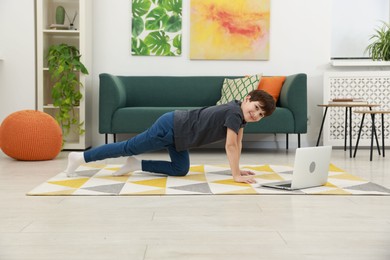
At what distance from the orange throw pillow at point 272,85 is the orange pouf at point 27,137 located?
77.5 inches

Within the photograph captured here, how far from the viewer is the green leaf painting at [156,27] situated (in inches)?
221

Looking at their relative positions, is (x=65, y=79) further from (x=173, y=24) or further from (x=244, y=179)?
(x=244, y=179)

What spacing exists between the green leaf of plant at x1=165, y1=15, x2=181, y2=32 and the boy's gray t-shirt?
247 centimetres

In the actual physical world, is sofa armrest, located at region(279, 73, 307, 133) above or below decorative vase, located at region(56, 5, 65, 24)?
below

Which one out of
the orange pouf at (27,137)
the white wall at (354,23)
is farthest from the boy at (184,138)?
the white wall at (354,23)

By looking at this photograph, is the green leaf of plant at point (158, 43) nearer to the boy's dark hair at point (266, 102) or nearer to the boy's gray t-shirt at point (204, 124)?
the boy's gray t-shirt at point (204, 124)

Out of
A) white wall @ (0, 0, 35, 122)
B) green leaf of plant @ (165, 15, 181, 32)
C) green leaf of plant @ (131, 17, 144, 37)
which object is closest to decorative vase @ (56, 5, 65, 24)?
white wall @ (0, 0, 35, 122)

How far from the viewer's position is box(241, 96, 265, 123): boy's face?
120 inches

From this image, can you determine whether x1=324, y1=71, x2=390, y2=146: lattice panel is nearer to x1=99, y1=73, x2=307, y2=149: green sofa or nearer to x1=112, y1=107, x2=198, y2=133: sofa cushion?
x1=99, y1=73, x2=307, y2=149: green sofa

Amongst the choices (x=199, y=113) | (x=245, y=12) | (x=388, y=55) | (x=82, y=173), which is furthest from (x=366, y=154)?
(x=82, y=173)
